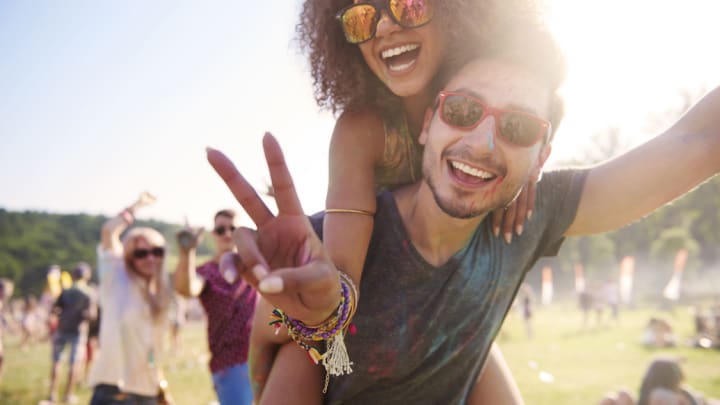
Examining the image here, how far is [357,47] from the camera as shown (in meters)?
2.22

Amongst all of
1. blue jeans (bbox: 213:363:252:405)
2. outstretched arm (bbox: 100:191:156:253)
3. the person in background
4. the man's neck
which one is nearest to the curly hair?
the man's neck

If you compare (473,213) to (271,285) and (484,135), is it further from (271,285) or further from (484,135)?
(271,285)

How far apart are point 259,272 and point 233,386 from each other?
409 cm

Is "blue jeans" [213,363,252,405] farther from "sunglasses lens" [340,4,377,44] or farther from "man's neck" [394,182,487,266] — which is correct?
"sunglasses lens" [340,4,377,44]

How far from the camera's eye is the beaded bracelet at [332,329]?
1.56 m

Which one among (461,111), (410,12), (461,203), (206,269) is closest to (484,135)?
(461,111)

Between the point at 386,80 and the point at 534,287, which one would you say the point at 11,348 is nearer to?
the point at 386,80

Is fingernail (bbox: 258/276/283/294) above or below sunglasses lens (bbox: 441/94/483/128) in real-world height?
below

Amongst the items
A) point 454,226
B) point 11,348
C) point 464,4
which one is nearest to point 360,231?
point 454,226

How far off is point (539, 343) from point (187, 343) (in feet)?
35.5

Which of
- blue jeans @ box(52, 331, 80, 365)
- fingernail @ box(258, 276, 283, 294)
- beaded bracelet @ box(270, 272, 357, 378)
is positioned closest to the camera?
fingernail @ box(258, 276, 283, 294)

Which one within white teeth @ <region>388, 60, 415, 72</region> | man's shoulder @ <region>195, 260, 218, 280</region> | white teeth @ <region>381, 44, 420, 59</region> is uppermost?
white teeth @ <region>381, 44, 420, 59</region>

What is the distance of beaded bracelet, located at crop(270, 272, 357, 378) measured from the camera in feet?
5.11

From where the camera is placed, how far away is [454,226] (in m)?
2.08
